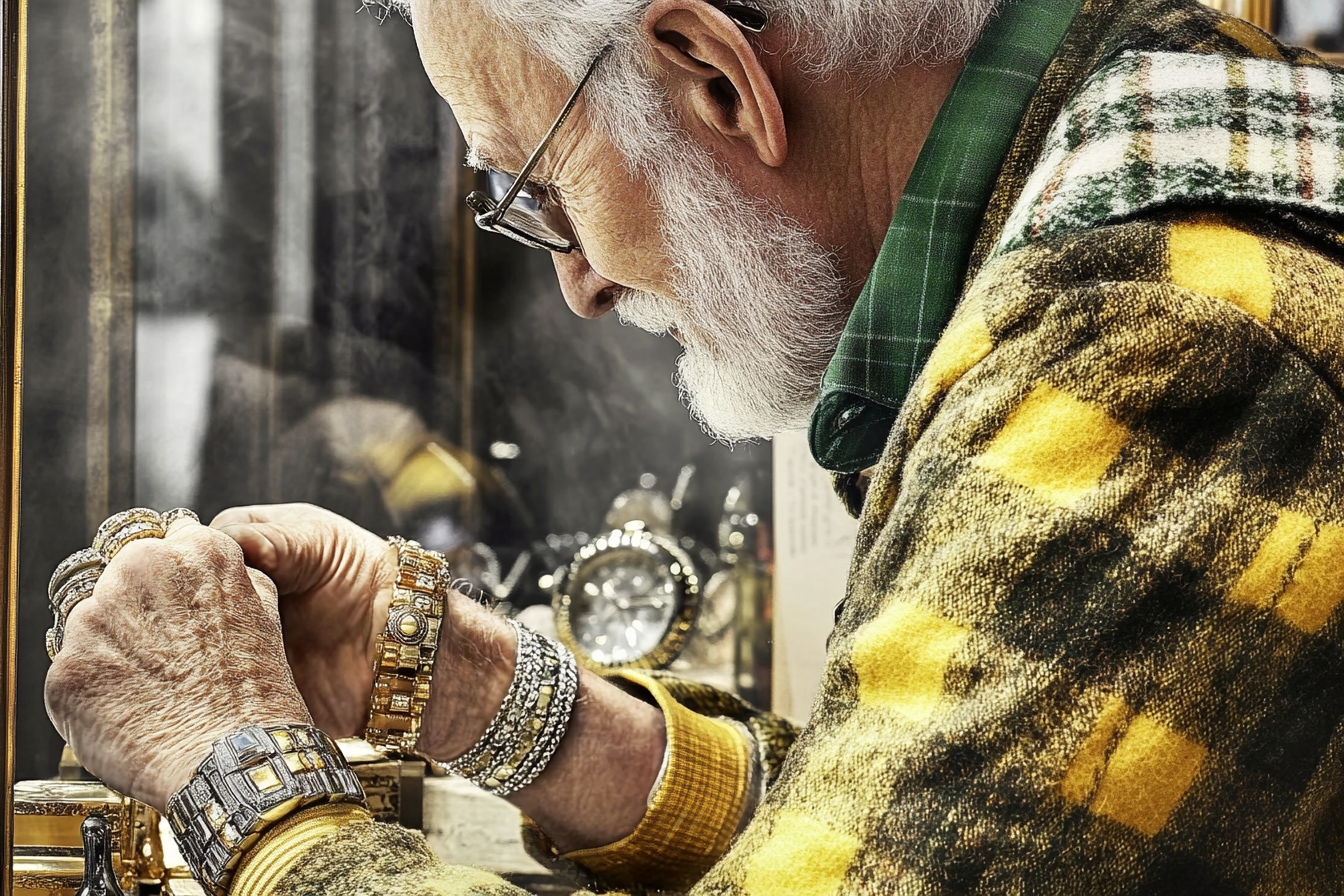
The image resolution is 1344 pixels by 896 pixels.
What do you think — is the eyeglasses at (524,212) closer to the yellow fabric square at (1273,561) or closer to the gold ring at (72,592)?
the gold ring at (72,592)

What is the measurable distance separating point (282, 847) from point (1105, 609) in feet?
1.53

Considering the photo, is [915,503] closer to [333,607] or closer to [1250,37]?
[1250,37]

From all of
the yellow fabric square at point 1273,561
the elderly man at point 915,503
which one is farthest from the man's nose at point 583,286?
the yellow fabric square at point 1273,561

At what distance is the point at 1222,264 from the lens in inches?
21.3

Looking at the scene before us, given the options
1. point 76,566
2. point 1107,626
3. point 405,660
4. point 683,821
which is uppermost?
point 1107,626

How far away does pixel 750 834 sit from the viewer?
54cm

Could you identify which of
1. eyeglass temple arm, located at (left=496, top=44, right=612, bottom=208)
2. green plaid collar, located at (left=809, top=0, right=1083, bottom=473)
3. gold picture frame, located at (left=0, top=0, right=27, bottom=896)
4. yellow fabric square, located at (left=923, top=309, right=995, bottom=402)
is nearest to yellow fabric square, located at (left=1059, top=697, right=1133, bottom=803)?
yellow fabric square, located at (left=923, top=309, right=995, bottom=402)

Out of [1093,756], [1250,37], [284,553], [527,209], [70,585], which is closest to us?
[1093,756]

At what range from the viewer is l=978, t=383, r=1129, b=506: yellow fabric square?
500 millimetres

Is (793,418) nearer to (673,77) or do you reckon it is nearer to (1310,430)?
(673,77)

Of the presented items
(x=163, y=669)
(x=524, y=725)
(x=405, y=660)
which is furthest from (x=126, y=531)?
(x=524, y=725)

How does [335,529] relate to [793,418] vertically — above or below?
below

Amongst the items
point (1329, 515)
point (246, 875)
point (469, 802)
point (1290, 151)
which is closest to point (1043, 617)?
point (1329, 515)

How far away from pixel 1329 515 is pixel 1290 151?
0.21 metres
